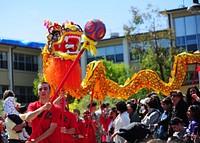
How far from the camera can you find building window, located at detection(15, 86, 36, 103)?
3275cm

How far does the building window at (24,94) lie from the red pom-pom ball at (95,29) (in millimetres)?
27088

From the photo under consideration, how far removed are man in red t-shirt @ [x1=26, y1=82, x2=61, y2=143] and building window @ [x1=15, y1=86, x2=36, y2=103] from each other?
27660 mm

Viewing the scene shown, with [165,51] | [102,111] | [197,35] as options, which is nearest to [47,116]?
[102,111]

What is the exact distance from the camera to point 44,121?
5.22 m

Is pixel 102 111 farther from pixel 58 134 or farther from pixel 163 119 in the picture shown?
pixel 58 134

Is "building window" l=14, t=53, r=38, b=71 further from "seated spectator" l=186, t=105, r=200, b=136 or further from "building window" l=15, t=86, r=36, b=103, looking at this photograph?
"seated spectator" l=186, t=105, r=200, b=136

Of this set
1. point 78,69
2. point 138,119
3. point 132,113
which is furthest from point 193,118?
point 132,113

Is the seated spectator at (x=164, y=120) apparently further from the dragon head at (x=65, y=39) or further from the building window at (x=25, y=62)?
the building window at (x=25, y=62)

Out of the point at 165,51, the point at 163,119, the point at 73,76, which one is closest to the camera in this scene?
the point at 163,119

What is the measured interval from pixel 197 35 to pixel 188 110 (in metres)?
23.9

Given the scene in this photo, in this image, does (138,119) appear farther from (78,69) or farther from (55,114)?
(55,114)

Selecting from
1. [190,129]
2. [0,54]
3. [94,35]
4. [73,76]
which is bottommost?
[190,129]

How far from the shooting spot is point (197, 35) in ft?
97.7

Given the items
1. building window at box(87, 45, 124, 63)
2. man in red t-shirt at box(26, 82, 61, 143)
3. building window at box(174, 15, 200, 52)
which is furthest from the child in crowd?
building window at box(87, 45, 124, 63)
